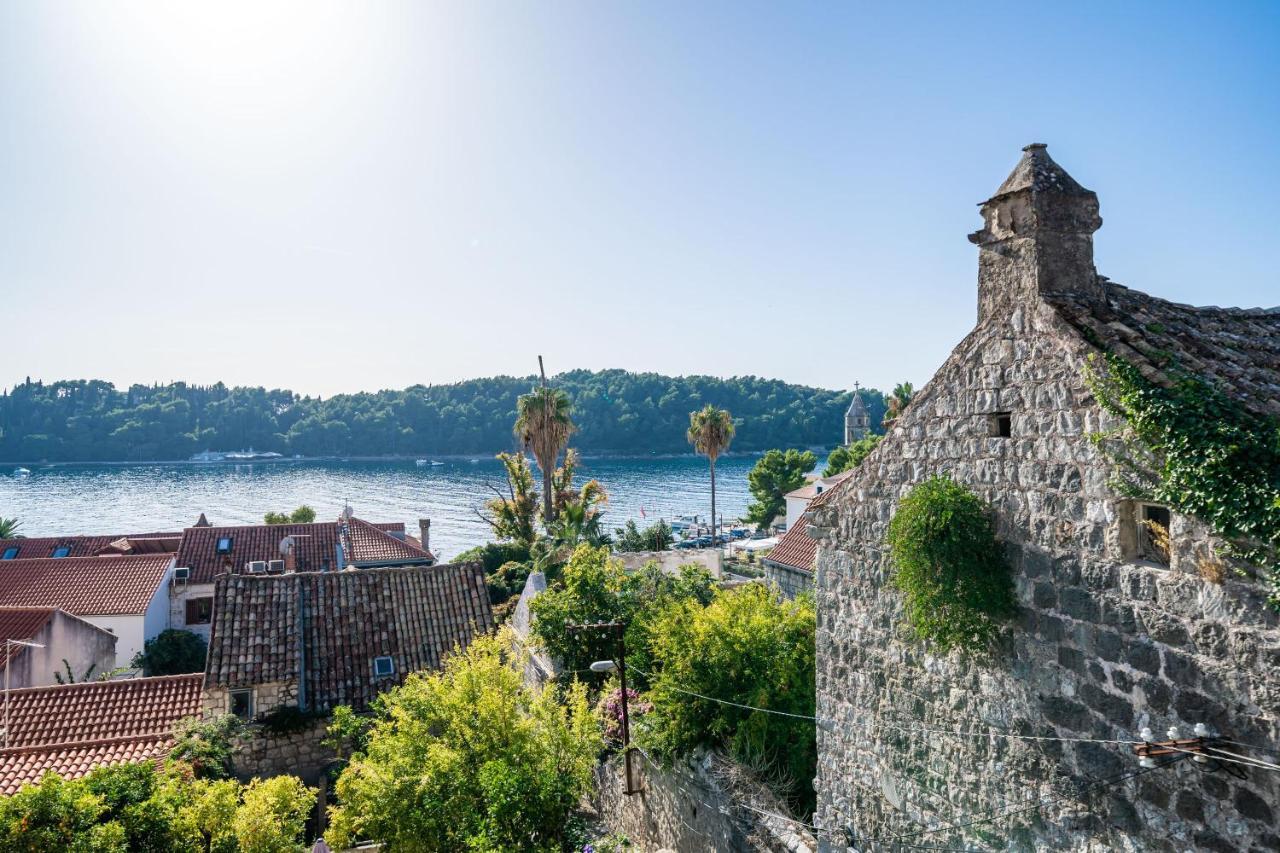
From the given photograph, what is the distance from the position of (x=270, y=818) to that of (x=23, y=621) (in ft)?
67.3

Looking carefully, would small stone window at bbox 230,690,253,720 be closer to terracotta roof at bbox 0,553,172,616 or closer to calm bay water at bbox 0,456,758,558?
terracotta roof at bbox 0,553,172,616

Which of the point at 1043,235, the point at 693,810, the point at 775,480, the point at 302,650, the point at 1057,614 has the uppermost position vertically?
the point at 1043,235

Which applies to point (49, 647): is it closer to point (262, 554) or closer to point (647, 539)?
point (262, 554)

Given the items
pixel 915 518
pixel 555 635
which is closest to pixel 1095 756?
pixel 915 518

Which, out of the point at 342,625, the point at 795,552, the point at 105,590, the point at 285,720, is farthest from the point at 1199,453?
the point at 105,590

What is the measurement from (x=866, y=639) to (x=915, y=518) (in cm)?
187

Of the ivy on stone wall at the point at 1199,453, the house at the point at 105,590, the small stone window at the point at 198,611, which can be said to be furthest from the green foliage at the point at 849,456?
the ivy on stone wall at the point at 1199,453

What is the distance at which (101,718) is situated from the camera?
731 inches

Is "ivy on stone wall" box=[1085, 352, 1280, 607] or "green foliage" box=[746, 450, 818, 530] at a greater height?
"ivy on stone wall" box=[1085, 352, 1280, 607]

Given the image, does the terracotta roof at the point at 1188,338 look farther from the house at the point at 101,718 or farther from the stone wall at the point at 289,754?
the stone wall at the point at 289,754

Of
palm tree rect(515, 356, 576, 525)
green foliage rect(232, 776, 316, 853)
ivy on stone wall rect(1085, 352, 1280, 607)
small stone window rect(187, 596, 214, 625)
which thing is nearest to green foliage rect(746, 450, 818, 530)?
palm tree rect(515, 356, 576, 525)

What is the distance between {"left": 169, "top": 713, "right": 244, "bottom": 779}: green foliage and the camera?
1652 cm

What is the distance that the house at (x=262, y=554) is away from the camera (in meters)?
35.6

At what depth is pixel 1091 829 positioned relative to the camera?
555cm
